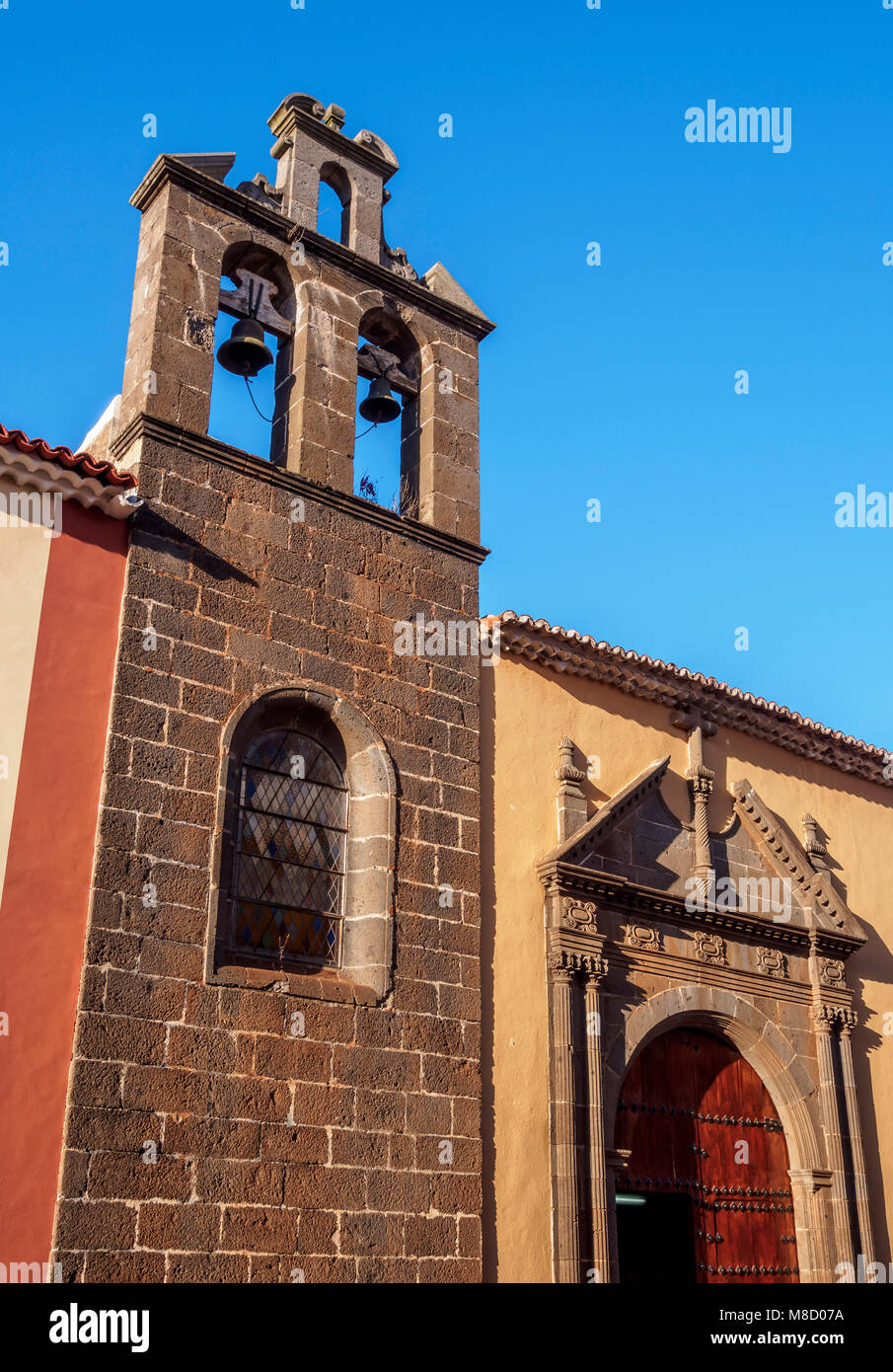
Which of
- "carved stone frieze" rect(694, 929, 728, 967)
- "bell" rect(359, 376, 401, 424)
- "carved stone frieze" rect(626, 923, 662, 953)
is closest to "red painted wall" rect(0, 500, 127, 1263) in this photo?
"bell" rect(359, 376, 401, 424)

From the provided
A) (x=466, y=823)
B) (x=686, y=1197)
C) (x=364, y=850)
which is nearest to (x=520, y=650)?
(x=466, y=823)

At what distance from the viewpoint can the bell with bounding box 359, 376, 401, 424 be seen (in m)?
9.66

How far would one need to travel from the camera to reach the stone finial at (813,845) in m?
11.0

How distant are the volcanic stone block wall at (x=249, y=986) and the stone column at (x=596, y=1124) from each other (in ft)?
2.96

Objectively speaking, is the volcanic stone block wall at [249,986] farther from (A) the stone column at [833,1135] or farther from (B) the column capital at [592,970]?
(A) the stone column at [833,1135]

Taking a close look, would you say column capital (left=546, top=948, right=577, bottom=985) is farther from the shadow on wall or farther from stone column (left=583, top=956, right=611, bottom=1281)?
the shadow on wall

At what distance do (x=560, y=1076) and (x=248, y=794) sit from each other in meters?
2.62

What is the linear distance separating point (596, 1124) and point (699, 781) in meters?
2.84

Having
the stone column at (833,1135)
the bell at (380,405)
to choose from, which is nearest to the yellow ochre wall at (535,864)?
the stone column at (833,1135)

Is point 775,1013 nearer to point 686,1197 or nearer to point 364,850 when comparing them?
point 686,1197

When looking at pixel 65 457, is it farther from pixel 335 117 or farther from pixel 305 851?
pixel 335 117

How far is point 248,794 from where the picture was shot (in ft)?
26.0

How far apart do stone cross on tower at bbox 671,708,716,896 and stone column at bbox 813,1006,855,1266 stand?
1.41m
